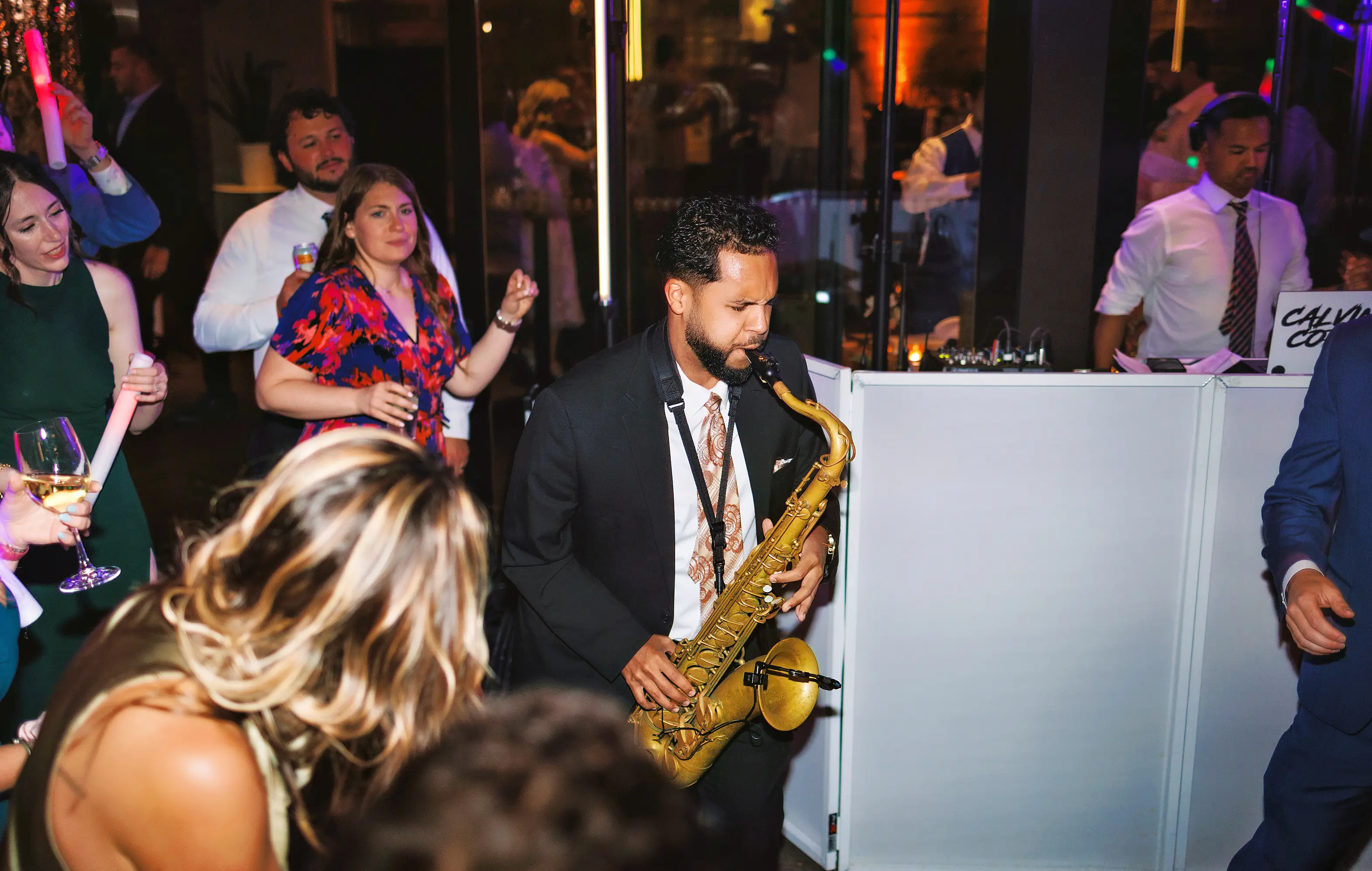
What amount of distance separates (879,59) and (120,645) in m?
5.57

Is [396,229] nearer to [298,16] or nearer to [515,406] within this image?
[298,16]

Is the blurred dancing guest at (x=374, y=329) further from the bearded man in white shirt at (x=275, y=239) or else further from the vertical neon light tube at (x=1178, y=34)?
the vertical neon light tube at (x=1178, y=34)

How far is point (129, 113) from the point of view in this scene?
4078mm

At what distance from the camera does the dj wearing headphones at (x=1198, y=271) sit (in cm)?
465

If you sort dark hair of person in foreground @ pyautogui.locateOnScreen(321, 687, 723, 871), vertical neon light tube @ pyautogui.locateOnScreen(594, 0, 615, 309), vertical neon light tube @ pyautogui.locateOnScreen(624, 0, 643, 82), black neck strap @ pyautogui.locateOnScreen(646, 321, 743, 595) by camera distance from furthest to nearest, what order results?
vertical neon light tube @ pyautogui.locateOnScreen(624, 0, 643, 82), vertical neon light tube @ pyautogui.locateOnScreen(594, 0, 615, 309), black neck strap @ pyautogui.locateOnScreen(646, 321, 743, 595), dark hair of person in foreground @ pyautogui.locateOnScreen(321, 687, 723, 871)

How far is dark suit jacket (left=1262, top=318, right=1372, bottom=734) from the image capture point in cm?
223

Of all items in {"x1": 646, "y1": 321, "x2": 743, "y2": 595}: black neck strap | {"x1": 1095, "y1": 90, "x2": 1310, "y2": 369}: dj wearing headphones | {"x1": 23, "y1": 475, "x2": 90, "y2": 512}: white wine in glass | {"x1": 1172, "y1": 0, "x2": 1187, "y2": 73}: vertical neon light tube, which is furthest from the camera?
{"x1": 1172, "y1": 0, "x2": 1187, "y2": 73}: vertical neon light tube

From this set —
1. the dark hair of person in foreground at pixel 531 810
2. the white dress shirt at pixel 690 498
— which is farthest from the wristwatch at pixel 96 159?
the dark hair of person in foreground at pixel 531 810

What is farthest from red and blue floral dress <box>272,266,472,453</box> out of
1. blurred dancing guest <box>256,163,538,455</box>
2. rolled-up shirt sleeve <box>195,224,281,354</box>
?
rolled-up shirt sleeve <box>195,224,281,354</box>

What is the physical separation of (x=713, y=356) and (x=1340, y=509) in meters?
1.57

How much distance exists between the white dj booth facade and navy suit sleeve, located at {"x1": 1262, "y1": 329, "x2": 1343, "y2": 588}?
0.39 meters

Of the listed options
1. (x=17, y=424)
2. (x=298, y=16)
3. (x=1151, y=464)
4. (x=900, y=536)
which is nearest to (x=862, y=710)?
(x=900, y=536)

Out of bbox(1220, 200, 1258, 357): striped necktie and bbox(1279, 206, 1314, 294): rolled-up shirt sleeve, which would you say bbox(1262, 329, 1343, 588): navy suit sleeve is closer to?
bbox(1220, 200, 1258, 357): striped necktie

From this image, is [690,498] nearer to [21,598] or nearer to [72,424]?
[21,598]
